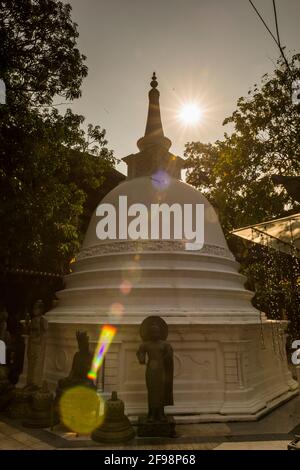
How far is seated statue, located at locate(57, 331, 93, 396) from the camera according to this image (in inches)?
273

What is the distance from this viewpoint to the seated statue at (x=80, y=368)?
6.94 m

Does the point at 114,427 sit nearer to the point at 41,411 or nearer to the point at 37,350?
the point at 41,411

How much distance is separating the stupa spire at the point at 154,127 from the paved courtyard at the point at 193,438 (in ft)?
36.4

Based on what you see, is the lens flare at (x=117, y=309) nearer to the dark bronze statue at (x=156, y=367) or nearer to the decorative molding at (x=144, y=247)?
the dark bronze statue at (x=156, y=367)

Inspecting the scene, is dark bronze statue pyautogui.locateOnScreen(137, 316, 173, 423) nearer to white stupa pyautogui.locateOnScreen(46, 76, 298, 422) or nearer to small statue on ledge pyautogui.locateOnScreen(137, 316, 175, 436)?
small statue on ledge pyautogui.locateOnScreen(137, 316, 175, 436)

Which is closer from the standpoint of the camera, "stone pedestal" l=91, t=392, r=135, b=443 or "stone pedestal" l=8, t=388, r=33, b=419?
"stone pedestal" l=91, t=392, r=135, b=443

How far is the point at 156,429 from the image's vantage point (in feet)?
20.0

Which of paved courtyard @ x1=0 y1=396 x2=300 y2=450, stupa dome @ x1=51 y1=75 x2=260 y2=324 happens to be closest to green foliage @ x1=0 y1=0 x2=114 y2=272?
stupa dome @ x1=51 y1=75 x2=260 y2=324

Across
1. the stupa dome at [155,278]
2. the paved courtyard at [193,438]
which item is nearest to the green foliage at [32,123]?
the stupa dome at [155,278]

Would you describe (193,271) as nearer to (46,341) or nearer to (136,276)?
(136,276)

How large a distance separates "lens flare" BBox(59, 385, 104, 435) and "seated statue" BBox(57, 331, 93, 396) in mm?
124

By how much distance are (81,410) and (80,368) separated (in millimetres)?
832

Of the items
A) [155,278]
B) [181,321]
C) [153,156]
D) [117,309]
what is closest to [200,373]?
[181,321]
